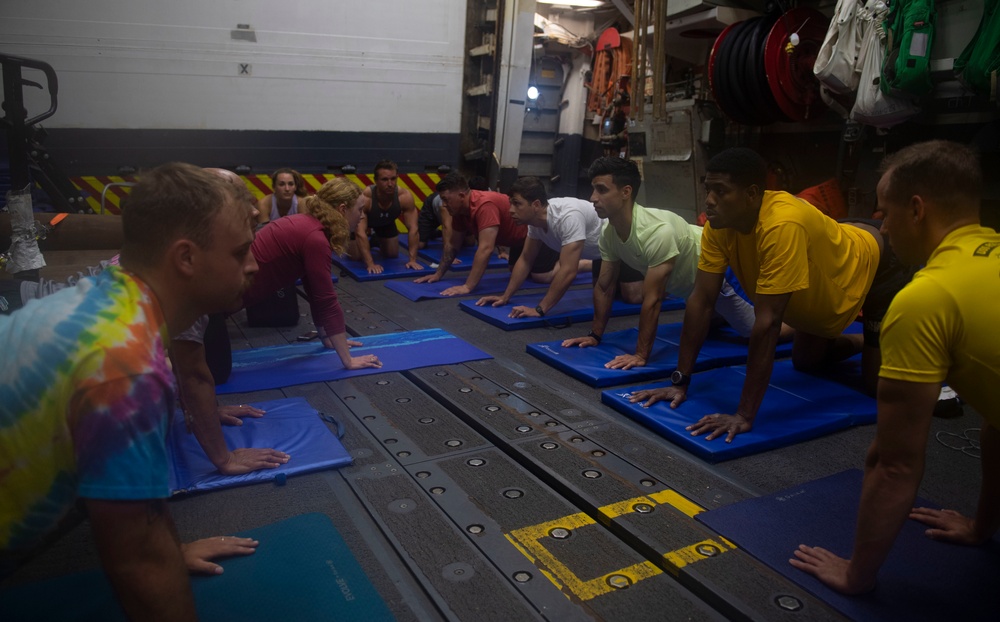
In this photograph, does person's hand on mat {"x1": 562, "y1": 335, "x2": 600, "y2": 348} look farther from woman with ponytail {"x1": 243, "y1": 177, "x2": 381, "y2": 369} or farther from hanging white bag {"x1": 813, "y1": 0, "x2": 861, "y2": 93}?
hanging white bag {"x1": 813, "y1": 0, "x2": 861, "y2": 93}

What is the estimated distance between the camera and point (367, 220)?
668 cm

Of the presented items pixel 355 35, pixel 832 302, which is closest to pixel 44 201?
pixel 355 35

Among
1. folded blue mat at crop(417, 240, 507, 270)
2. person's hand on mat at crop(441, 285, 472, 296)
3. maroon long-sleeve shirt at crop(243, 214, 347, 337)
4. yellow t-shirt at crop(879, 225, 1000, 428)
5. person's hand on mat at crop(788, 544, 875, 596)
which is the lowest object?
person's hand on mat at crop(788, 544, 875, 596)

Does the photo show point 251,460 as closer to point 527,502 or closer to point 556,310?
point 527,502

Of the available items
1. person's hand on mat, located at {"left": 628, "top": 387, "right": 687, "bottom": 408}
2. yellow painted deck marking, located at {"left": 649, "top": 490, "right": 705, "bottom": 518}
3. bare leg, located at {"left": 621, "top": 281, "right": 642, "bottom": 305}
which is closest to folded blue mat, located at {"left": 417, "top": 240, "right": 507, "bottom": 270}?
bare leg, located at {"left": 621, "top": 281, "right": 642, "bottom": 305}

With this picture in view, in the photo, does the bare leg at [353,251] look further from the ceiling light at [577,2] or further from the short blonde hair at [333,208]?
the ceiling light at [577,2]

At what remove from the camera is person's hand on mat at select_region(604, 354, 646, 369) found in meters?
3.67

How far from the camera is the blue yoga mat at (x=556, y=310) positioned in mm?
4672

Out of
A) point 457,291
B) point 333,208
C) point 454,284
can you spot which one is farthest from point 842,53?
point 333,208

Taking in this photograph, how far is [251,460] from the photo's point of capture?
248cm

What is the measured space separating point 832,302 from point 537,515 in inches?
68.5

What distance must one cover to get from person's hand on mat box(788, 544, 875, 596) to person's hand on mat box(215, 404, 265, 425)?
7.06 feet

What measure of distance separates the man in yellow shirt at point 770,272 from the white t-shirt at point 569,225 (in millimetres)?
1682

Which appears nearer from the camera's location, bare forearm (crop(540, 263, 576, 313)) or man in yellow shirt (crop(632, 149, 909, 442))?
man in yellow shirt (crop(632, 149, 909, 442))
